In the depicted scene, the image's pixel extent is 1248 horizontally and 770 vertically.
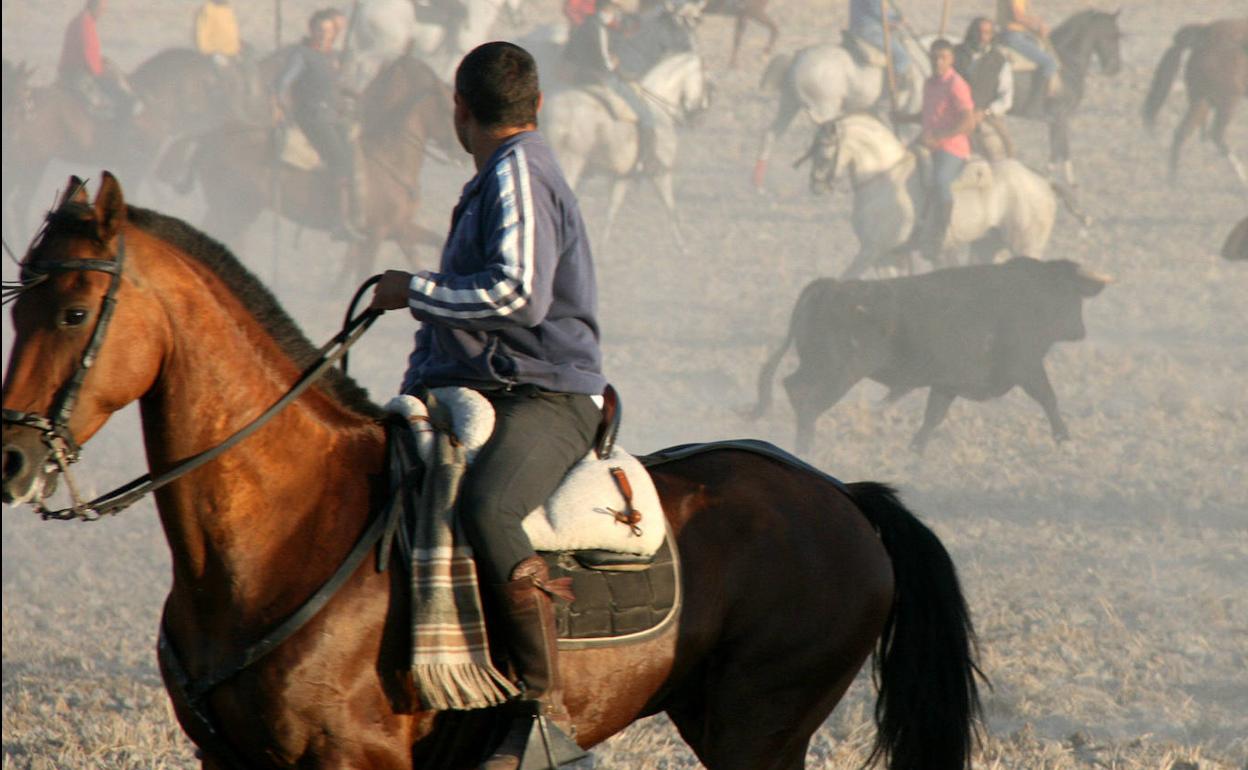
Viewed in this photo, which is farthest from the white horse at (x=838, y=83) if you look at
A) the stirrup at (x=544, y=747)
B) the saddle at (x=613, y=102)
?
the stirrup at (x=544, y=747)

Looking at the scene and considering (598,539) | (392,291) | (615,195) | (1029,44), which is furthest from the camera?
(615,195)

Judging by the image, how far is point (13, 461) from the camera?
2.59 metres

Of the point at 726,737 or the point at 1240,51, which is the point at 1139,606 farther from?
the point at 1240,51

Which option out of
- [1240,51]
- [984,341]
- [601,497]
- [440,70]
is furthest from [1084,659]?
[440,70]

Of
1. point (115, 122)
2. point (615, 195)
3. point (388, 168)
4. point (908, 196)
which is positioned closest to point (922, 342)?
point (908, 196)

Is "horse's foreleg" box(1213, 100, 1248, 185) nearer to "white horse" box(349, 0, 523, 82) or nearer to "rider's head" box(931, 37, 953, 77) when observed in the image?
"rider's head" box(931, 37, 953, 77)

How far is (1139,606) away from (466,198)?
595cm

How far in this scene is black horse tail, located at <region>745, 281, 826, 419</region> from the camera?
12805 millimetres

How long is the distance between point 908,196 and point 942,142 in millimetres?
736

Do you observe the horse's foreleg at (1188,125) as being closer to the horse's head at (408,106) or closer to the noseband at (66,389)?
the horse's head at (408,106)

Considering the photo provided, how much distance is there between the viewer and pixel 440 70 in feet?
84.6

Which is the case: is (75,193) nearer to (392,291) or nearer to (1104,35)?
(392,291)

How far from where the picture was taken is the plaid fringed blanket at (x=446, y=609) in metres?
3.00

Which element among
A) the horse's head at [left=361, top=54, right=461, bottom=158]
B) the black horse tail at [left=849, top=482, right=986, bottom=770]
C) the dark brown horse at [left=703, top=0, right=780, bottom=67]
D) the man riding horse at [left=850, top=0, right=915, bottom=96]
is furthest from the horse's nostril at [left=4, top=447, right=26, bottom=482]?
the dark brown horse at [left=703, top=0, right=780, bottom=67]
